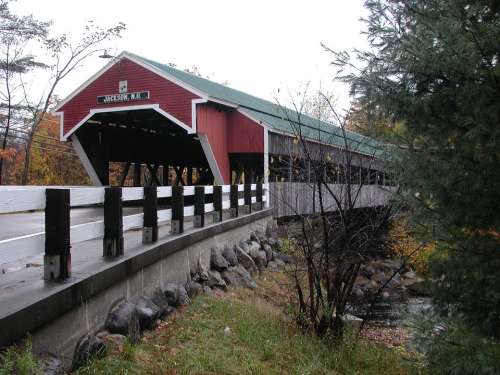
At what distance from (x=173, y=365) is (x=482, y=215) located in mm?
2431

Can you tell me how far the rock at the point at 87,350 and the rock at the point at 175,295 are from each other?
5.93 feet

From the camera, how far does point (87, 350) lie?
344cm

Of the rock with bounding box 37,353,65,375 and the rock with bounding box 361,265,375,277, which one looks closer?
the rock with bounding box 37,353,65,375

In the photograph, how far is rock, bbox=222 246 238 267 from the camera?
8.53 metres

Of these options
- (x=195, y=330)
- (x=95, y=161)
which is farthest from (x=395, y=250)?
(x=195, y=330)

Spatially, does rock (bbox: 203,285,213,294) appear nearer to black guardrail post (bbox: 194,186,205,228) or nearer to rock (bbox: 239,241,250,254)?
black guardrail post (bbox: 194,186,205,228)

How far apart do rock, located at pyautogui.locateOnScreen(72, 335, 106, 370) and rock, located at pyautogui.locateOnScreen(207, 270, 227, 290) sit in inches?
136

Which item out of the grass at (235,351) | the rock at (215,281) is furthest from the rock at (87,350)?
the rock at (215,281)

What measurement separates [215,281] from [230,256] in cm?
153

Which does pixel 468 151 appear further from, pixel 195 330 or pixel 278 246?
pixel 278 246

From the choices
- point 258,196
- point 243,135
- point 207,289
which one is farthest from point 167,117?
point 207,289

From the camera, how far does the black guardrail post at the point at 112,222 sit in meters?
4.39

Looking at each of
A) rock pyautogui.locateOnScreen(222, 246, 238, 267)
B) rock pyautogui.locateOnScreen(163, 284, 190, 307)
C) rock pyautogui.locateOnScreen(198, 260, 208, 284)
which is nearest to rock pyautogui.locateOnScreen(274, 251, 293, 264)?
rock pyautogui.locateOnScreen(222, 246, 238, 267)

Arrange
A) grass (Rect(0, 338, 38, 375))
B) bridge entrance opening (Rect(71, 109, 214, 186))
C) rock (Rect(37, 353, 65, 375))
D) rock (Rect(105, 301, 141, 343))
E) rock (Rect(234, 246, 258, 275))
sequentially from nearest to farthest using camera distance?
grass (Rect(0, 338, 38, 375)) < rock (Rect(37, 353, 65, 375)) < rock (Rect(105, 301, 141, 343)) < rock (Rect(234, 246, 258, 275)) < bridge entrance opening (Rect(71, 109, 214, 186))
